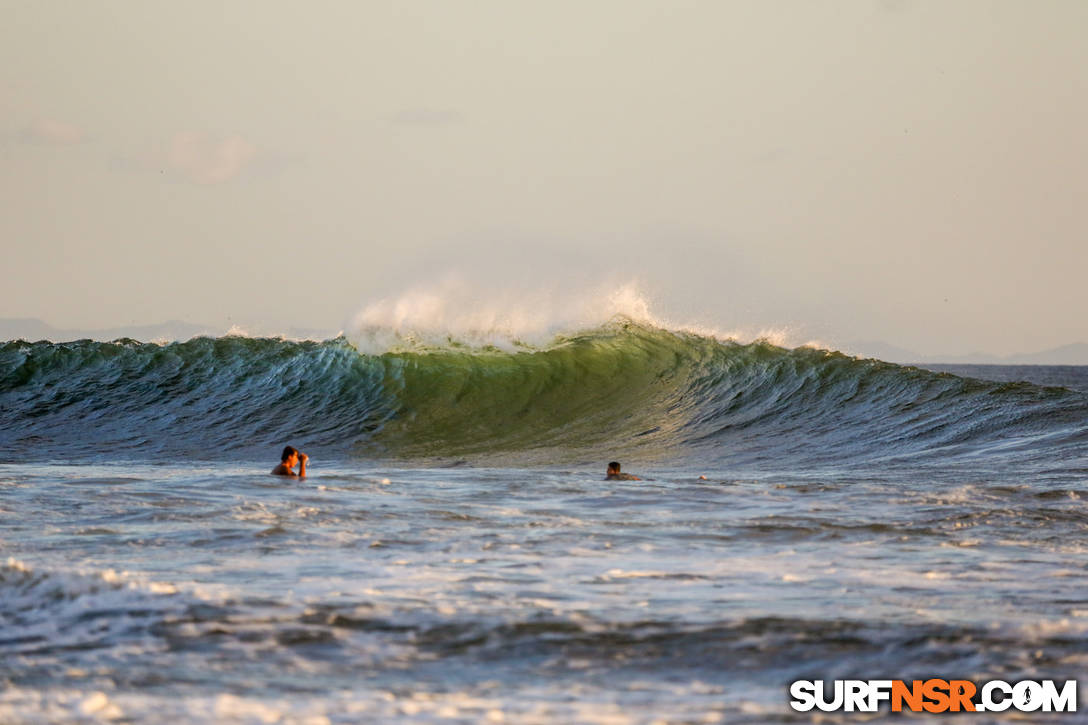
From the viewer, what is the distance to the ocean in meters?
5.32

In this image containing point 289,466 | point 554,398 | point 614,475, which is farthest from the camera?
point 554,398

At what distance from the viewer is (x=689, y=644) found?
5.91 metres

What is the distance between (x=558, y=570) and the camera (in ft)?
25.8

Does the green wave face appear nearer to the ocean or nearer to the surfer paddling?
the ocean

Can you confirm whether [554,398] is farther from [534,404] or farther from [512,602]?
[512,602]

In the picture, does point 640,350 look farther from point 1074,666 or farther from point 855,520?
point 1074,666

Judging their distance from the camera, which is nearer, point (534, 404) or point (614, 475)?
point (614, 475)

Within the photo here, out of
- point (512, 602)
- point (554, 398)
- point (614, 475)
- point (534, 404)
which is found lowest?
point (512, 602)

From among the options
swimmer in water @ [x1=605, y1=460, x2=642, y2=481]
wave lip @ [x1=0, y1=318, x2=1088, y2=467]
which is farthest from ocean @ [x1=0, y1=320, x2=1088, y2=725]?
swimmer in water @ [x1=605, y1=460, x2=642, y2=481]

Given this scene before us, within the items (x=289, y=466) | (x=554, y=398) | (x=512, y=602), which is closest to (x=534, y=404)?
(x=554, y=398)

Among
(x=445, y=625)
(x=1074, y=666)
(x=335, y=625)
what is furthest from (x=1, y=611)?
Result: (x=1074, y=666)

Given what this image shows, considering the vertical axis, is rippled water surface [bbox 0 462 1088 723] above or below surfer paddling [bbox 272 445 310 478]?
below

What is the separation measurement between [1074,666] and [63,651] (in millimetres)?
4831

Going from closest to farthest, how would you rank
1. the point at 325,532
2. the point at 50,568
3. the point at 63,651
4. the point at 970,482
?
the point at 63,651 → the point at 50,568 → the point at 325,532 → the point at 970,482
